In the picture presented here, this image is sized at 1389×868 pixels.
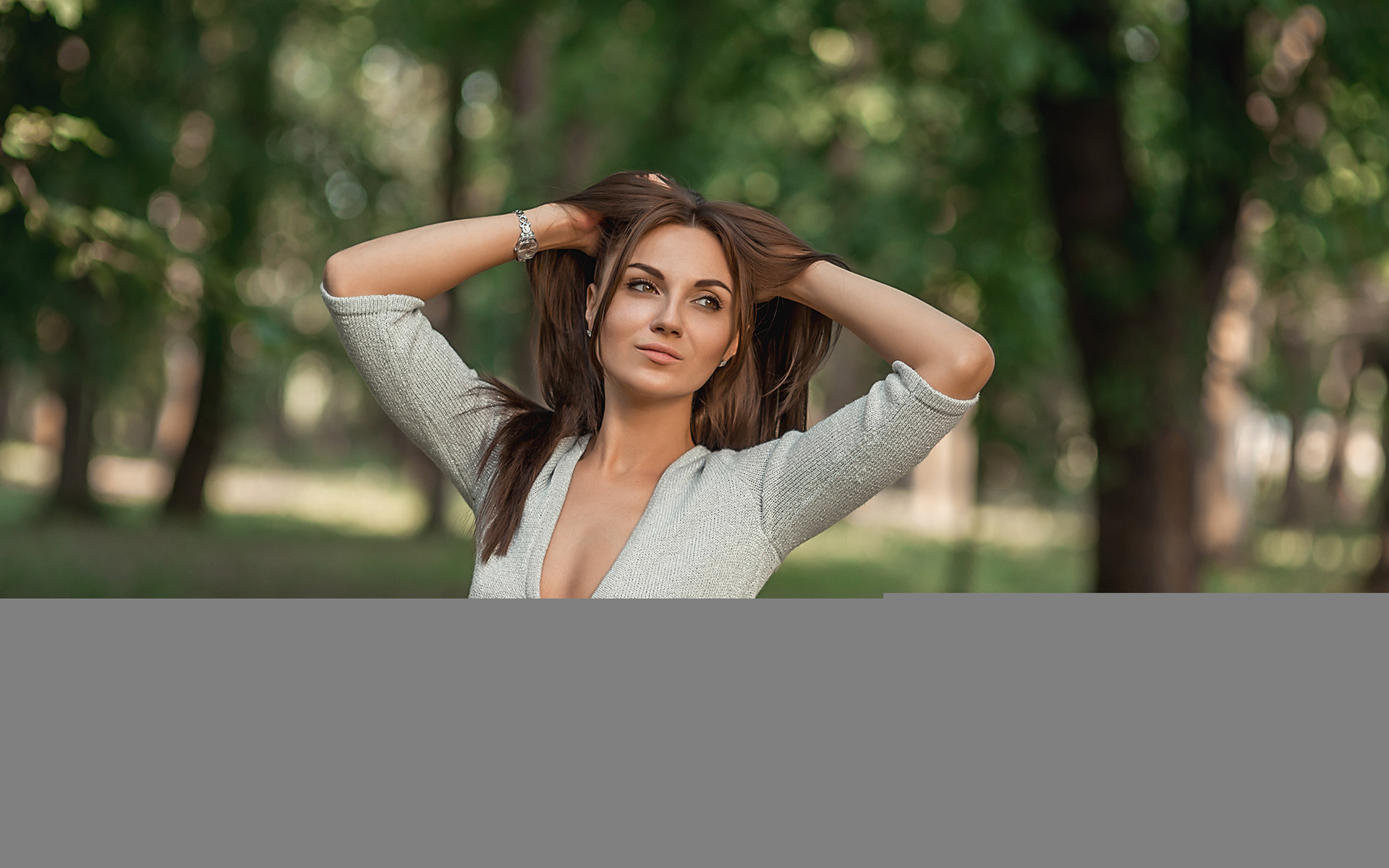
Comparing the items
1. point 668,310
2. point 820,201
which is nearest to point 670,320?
point 668,310

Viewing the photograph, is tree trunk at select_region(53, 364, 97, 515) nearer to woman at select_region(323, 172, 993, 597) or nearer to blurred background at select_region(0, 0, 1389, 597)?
blurred background at select_region(0, 0, 1389, 597)

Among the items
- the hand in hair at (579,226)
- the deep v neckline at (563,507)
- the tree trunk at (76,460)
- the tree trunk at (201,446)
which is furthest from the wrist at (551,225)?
the tree trunk at (76,460)

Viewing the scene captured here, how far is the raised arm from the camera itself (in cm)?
195

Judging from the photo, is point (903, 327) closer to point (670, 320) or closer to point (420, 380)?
point (670, 320)

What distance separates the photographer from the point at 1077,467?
8.99 meters

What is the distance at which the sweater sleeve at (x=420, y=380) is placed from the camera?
6.37ft

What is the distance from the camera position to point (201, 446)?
14391 mm

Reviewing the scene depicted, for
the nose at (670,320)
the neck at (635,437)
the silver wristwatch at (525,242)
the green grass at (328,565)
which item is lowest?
the green grass at (328,565)

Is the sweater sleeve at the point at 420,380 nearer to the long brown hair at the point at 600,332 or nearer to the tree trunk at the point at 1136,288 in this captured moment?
the long brown hair at the point at 600,332

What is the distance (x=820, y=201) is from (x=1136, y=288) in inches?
119

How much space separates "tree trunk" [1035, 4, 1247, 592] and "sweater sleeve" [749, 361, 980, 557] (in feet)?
17.3

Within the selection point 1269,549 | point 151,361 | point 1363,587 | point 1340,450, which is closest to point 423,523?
point 151,361

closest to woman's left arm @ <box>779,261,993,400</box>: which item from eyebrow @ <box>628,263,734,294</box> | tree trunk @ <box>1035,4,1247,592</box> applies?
eyebrow @ <box>628,263,734,294</box>

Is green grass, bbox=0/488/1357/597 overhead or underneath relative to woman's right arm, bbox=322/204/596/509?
underneath
